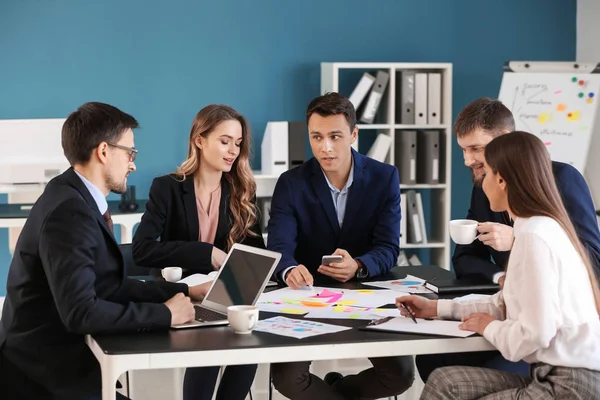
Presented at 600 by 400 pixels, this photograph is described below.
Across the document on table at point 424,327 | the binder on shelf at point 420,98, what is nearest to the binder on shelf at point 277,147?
the binder on shelf at point 420,98

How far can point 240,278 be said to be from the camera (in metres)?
2.31

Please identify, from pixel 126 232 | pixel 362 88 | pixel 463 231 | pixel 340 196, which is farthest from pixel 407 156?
pixel 463 231

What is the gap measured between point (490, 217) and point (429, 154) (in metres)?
2.50

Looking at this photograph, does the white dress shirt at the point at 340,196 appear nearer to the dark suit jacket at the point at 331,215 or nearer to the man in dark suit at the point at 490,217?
the dark suit jacket at the point at 331,215

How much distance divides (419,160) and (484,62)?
2.84ft

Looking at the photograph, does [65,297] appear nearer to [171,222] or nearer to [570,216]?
[171,222]

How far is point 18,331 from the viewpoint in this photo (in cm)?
217

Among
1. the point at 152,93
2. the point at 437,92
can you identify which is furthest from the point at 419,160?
the point at 152,93

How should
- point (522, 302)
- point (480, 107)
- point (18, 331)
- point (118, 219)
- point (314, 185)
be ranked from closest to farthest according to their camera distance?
point (522, 302) < point (18, 331) < point (480, 107) < point (314, 185) < point (118, 219)

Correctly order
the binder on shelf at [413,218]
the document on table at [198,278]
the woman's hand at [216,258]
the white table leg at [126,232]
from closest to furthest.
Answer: the document on table at [198,278] < the woman's hand at [216,258] < the white table leg at [126,232] < the binder on shelf at [413,218]

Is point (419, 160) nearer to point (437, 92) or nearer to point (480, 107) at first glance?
point (437, 92)

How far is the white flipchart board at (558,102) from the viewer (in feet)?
16.5

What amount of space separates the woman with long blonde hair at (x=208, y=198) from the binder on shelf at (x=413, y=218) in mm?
2370

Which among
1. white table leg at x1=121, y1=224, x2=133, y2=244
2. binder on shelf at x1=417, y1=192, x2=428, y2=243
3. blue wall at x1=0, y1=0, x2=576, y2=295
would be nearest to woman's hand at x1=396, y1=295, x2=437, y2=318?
white table leg at x1=121, y1=224, x2=133, y2=244
